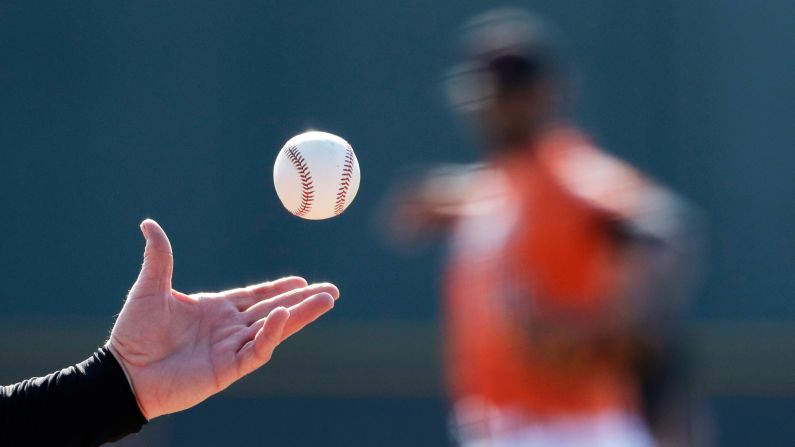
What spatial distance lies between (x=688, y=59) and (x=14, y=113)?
4.70m

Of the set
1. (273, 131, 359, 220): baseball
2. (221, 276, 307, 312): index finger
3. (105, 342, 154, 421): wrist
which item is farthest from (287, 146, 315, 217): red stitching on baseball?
(105, 342, 154, 421): wrist

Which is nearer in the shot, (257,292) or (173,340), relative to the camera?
(173,340)

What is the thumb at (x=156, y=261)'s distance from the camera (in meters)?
2.26

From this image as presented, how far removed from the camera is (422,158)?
26.7 feet

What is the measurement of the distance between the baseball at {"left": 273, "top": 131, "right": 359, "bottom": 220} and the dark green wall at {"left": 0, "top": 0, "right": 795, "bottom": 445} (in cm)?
435

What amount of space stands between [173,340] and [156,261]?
0.16 metres

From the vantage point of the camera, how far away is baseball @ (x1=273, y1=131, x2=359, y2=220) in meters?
3.46

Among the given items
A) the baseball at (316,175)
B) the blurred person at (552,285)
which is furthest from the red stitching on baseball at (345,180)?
the blurred person at (552,285)

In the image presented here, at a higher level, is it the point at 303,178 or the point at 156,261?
the point at 303,178

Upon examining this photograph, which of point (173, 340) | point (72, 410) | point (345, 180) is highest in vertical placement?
point (345, 180)

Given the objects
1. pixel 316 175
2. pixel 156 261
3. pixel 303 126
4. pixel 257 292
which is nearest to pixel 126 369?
pixel 156 261

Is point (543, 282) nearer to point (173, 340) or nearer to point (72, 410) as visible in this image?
point (173, 340)

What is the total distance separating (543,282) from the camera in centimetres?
330

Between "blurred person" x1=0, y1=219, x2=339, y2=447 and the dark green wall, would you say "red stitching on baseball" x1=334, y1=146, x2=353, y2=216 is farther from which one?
Result: the dark green wall
